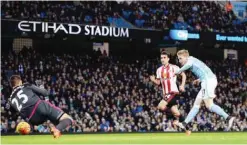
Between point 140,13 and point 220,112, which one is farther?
point 140,13

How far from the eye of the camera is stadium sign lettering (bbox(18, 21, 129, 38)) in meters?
29.2

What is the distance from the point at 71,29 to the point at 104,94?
408 centimetres

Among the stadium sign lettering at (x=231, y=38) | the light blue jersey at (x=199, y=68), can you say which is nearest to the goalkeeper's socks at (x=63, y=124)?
the light blue jersey at (x=199, y=68)

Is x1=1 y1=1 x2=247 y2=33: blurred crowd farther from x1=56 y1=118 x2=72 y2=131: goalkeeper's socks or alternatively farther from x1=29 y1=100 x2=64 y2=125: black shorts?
x1=56 y1=118 x2=72 y2=131: goalkeeper's socks

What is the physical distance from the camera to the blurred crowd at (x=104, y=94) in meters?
28.3

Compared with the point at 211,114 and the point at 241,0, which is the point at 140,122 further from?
the point at 241,0

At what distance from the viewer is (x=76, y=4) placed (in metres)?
33.8

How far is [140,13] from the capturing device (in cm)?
3531

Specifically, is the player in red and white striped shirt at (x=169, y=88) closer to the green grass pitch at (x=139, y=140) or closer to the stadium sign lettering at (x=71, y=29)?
the green grass pitch at (x=139, y=140)

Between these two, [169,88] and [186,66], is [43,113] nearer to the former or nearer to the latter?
[186,66]

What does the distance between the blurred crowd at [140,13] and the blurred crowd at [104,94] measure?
2.75 meters

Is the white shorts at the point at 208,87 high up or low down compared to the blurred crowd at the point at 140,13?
down

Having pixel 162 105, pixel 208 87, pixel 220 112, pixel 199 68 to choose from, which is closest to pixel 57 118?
pixel 220 112

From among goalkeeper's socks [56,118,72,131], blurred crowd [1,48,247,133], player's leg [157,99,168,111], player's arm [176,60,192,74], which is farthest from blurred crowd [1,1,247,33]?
goalkeeper's socks [56,118,72,131]
